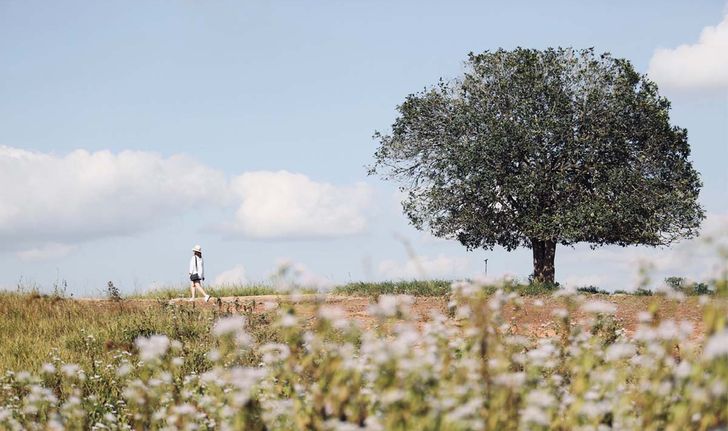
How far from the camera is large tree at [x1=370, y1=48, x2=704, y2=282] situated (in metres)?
24.5

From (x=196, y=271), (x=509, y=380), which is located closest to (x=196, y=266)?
(x=196, y=271)

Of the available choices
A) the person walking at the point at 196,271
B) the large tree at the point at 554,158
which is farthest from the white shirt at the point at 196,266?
the large tree at the point at 554,158

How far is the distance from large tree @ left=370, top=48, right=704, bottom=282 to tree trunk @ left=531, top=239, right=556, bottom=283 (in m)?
0.04

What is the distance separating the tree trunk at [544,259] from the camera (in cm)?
2608

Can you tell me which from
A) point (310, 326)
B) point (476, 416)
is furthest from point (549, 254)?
point (476, 416)

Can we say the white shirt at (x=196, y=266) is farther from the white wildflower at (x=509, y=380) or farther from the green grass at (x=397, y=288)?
the white wildflower at (x=509, y=380)

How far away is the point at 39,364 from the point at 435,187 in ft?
55.6

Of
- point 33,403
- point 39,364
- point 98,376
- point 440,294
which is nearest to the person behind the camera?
point 33,403

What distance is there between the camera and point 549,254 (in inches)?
1028

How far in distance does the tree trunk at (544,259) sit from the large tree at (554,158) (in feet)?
0.12

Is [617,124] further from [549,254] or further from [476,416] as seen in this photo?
[476,416]

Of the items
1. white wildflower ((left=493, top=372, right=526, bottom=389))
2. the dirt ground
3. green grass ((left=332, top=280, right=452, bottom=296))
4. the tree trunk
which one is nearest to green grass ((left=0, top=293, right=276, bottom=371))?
the dirt ground

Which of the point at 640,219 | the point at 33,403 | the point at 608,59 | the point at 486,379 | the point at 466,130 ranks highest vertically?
the point at 608,59

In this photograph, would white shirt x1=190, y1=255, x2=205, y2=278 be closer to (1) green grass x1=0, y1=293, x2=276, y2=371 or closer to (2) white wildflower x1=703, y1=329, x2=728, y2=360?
(1) green grass x1=0, y1=293, x2=276, y2=371
